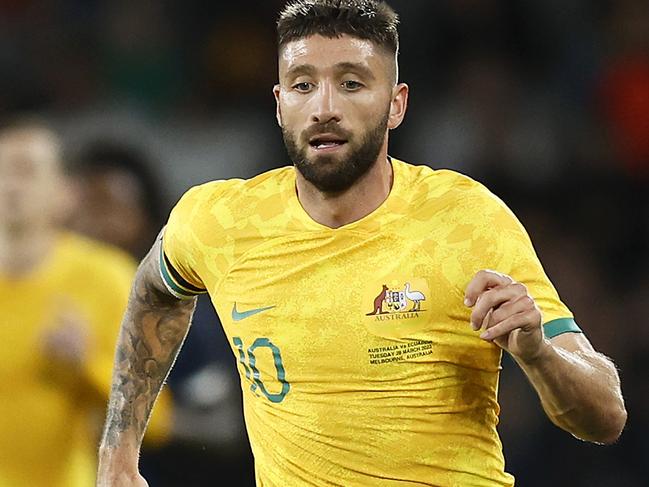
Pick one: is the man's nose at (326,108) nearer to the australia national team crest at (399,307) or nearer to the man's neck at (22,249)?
the australia national team crest at (399,307)

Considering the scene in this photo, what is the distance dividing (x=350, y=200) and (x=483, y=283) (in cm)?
76

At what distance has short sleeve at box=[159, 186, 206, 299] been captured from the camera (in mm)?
3732

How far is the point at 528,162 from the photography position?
25.7 ft

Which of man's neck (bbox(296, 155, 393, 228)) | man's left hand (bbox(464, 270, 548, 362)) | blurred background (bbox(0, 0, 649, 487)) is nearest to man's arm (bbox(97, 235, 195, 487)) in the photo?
man's neck (bbox(296, 155, 393, 228))

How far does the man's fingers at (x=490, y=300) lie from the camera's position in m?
2.85

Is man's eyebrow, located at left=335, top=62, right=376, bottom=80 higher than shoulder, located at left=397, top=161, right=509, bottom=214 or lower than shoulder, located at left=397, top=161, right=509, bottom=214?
higher

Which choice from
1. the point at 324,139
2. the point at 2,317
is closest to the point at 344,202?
the point at 324,139

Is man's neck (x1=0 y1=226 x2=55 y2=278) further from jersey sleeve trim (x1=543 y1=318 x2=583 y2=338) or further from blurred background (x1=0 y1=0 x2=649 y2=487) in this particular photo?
jersey sleeve trim (x1=543 y1=318 x2=583 y2=338)

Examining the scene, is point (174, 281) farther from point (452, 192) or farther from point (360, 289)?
point (452, 192)

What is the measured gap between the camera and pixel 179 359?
5.74m

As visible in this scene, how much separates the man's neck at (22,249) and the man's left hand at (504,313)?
9.98 ft

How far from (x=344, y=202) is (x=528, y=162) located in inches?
175

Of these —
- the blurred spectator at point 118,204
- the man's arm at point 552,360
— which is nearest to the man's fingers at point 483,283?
the man's arm at point 552,360

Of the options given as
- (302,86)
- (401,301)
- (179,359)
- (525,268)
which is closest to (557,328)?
(525,268)
